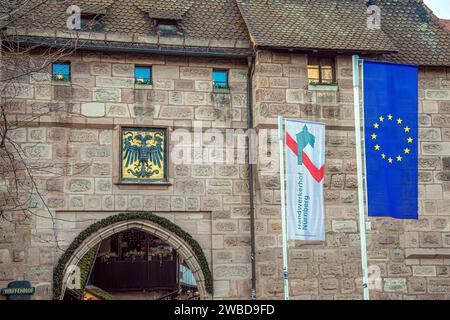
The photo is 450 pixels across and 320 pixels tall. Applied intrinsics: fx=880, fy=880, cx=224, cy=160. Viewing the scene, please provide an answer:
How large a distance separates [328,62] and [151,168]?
4602 mm

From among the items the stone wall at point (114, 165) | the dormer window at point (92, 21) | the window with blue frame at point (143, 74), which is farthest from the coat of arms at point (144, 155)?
the dormer window at point (92, 21)

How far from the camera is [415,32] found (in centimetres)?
2105

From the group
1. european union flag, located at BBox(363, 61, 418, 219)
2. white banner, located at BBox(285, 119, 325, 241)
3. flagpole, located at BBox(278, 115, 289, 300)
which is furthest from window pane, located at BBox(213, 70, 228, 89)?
european union flag, located at BBox(363, 61, 418, 219)

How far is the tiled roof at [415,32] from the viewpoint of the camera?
20156 mm

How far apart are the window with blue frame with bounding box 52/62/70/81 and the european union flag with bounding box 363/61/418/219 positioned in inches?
245

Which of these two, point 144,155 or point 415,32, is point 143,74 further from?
point 415,32

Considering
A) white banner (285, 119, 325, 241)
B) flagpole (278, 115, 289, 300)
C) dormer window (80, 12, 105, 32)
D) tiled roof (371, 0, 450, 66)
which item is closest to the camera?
flagpole (278, 115, 289, 300)

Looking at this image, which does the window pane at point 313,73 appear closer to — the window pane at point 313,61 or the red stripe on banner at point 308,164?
the window pane at point 313,61

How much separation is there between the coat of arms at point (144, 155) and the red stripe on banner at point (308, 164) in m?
2.91

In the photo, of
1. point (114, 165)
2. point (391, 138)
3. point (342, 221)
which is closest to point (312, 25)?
point (391, 138)

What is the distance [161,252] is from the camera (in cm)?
2848

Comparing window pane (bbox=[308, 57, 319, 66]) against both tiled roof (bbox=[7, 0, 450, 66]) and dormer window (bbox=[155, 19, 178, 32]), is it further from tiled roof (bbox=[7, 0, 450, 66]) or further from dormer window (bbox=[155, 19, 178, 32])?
dormer window (bbox=[155, 19, 178, 32])

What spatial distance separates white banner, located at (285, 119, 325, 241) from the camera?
1730 centimetres

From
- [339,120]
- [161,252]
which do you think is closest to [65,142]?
[339,120]
